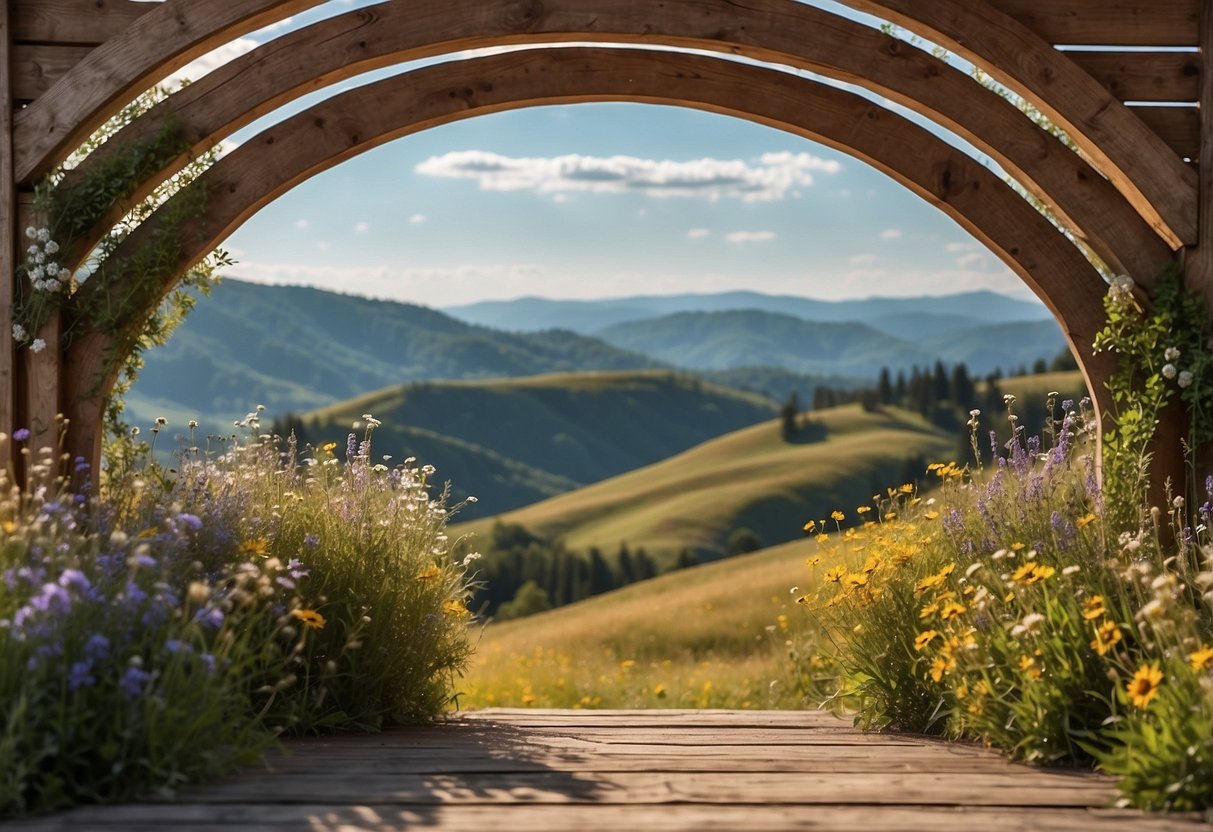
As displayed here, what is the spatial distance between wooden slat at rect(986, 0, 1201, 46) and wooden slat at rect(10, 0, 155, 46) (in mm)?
4152

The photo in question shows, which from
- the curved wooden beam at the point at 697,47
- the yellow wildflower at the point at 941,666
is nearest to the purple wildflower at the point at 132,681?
the yellow wildflower at the point at 941,666

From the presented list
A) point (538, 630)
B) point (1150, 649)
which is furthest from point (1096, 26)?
point (538, 630)

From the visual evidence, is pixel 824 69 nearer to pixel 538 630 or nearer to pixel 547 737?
pixel 547 737

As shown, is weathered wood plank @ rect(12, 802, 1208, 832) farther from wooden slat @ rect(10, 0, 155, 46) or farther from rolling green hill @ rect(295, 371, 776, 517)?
rolling green hill @ rect(295, 371, 776, 517)

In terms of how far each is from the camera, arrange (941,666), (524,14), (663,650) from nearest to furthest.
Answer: (941,666)
(524,14)
(663,650)

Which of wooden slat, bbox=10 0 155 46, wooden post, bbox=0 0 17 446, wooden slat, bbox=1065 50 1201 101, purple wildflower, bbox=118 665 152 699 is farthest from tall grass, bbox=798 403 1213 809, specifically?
wooden slat, bbox=10 0 155 46

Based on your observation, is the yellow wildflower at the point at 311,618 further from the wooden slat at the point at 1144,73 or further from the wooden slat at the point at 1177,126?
the wooden slat at the point at 1177,126

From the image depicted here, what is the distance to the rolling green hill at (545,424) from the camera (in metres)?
142

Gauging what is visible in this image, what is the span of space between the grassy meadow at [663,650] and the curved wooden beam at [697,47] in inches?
92.0

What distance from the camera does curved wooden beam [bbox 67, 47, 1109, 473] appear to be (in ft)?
18.2

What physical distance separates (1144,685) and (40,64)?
5.25 meters

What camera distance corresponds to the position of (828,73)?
215 inches

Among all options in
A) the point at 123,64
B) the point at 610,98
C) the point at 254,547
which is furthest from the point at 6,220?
the point at 610,98

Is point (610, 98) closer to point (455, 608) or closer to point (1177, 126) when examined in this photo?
point (455, 608)
